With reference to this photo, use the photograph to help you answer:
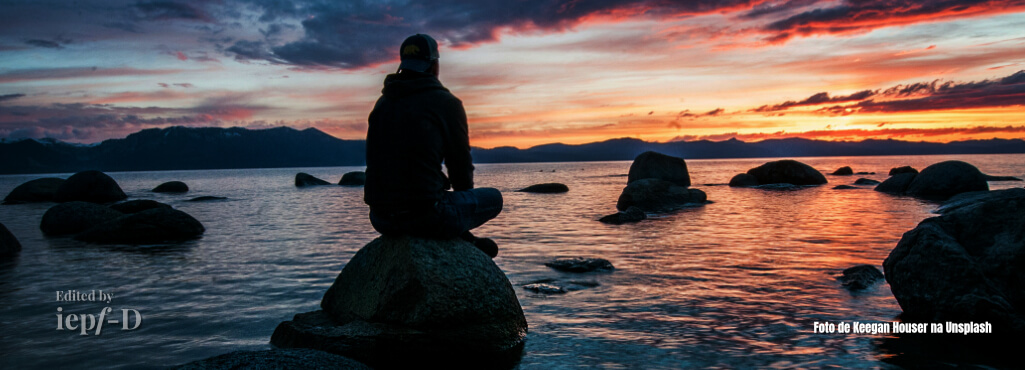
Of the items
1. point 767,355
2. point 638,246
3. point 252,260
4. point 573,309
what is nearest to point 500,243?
point 638,246

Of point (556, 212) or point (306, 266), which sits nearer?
point (306, 266)

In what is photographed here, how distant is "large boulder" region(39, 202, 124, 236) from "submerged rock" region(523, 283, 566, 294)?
48.9 feet

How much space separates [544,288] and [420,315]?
126 inches

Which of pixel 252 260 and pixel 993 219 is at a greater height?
pixel 993 219

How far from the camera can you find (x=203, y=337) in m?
6.20

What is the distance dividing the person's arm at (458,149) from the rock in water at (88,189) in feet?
119

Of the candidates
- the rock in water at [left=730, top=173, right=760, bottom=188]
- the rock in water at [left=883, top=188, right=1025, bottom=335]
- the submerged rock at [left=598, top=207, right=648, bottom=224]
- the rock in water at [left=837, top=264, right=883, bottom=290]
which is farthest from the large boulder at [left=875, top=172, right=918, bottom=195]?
the rock in water at [left=883, top=188, right=1025, bottom=335]

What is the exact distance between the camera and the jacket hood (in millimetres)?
5379

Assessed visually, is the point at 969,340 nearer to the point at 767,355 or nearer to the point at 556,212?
the point at 767,355

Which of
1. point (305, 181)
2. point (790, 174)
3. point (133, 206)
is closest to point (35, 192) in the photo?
point (133, 206)

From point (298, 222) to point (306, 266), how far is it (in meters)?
10.00

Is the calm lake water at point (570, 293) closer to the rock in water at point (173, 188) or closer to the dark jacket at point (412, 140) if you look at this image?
the dark jacket at point (412, 140)

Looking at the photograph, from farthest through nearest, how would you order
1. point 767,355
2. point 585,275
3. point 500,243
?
point 500,243 < point 585,275 < point 767,355

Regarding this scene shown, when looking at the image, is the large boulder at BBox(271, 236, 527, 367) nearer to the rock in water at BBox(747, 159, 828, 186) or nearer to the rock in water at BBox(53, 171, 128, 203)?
the rock in water at BBox(53, 171, 128, 203)
